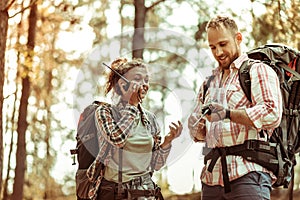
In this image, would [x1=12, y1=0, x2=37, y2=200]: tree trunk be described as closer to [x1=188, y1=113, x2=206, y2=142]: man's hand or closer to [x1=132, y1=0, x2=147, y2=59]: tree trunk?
[x1=132, y1=0, x2=147, y2=59]: tree trunk

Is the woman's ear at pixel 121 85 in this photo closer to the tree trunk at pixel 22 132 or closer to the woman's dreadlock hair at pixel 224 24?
the woman's dreadlock hair at pixel 224 24

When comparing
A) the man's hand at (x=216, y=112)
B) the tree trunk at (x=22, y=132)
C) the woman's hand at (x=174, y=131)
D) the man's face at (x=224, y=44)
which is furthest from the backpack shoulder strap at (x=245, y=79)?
the tree trunk at (x=22, y=132)

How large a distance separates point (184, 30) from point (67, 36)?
15.3 feet

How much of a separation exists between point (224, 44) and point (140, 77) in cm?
151

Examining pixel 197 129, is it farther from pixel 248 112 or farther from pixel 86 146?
pixel 86 146

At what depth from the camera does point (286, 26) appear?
13.2m

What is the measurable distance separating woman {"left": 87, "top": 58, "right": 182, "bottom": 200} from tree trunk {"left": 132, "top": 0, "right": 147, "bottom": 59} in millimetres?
5746

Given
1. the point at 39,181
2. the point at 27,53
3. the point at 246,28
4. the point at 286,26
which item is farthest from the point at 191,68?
the point at 39,181

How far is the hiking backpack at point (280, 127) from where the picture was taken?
4.37 metres

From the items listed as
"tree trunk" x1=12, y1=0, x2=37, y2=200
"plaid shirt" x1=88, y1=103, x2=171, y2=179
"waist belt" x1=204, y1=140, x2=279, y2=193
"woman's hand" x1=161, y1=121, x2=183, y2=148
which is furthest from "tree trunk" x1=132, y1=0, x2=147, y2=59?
"waist belt" x1=204, y1=140, x2=279, y2=193

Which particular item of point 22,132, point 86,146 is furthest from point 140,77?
point 22,132

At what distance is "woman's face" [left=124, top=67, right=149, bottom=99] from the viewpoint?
5.90m

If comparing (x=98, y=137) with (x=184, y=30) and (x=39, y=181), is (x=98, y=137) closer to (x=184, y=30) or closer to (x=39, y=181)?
(x=184, y=30)

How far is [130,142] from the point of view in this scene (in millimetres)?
5730
